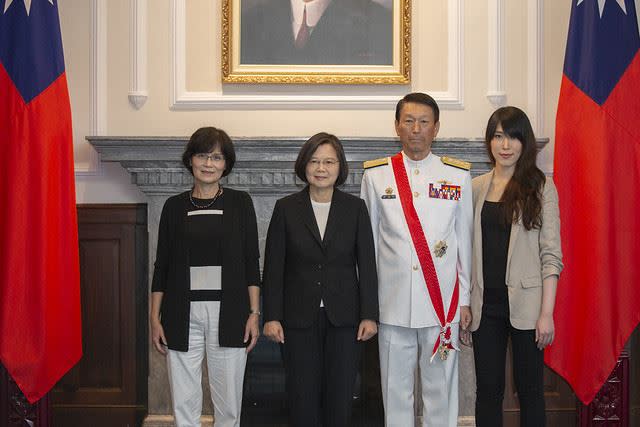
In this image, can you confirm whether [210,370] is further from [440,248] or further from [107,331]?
[107,331]

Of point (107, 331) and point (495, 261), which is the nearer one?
point (495, 261)

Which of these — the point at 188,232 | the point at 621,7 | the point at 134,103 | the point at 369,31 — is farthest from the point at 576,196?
the point at 134,103

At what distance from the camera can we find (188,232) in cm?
249

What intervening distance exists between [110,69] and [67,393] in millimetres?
1573

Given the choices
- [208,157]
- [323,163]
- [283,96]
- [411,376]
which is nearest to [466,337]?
[411,376]

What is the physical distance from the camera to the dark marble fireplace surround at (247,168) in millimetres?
3186

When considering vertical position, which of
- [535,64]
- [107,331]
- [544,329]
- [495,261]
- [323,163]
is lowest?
[107,331]

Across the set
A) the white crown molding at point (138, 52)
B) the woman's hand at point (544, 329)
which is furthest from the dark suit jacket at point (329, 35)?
the woman's hand at point (544, 329)

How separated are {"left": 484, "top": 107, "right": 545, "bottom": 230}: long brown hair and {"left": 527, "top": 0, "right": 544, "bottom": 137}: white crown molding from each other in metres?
1.06

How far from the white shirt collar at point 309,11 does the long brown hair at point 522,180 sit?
51.3 inches

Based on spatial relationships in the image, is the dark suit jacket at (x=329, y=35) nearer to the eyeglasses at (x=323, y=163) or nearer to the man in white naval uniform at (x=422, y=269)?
the man in white naval uniform at (x=422, y=269)

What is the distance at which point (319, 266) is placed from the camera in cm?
237

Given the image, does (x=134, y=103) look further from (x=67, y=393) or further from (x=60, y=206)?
(x=67, y=393)

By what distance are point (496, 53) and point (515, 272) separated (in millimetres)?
1484
